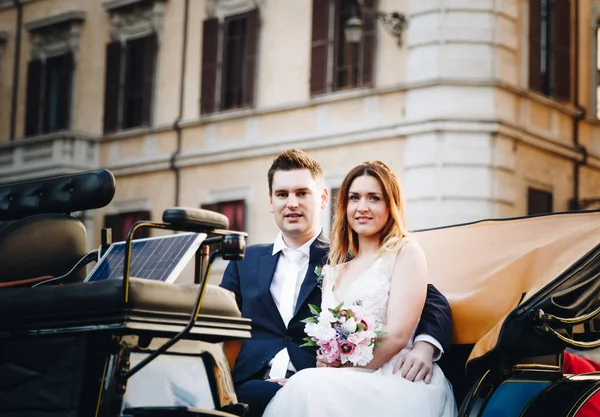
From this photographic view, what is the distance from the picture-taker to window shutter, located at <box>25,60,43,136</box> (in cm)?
1925

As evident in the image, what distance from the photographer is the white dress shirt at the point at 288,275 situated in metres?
4.42

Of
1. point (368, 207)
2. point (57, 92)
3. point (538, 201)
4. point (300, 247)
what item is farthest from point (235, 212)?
point (368, 207)

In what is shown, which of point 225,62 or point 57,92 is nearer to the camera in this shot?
point 225,62

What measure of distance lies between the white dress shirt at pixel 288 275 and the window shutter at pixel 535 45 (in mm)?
11226

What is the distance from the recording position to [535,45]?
601 inches

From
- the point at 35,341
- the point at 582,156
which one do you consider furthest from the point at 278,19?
the point at 35,341

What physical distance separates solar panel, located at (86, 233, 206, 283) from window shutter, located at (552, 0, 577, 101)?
12.6 meters

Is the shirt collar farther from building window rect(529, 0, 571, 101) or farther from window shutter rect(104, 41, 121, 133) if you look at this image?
window shutter rect(104, 41, 121, 133)

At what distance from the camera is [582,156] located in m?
15.9

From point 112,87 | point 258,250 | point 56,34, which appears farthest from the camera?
point 56,34

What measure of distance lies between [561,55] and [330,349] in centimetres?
1249

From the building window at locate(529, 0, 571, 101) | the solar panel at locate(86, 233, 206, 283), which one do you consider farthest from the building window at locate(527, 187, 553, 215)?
the solar panel at locate(86, 233, 206, 283)

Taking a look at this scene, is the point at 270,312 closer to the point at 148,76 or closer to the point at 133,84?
the point at 148,76

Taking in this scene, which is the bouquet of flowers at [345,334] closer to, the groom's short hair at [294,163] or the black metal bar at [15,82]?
the groom's short hair at [294,163]
